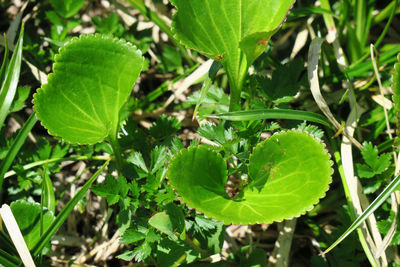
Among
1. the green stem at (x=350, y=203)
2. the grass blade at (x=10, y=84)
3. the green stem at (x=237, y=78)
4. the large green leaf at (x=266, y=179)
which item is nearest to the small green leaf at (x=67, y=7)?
the grass blade at (x=10, y=84)

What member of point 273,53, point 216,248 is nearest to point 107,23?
point 273,53

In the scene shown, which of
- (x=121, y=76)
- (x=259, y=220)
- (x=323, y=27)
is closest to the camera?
(x=259, y=220)

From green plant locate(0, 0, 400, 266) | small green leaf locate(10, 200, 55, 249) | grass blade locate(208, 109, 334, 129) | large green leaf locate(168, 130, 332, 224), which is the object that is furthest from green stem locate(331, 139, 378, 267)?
small green leaf locate(10, 200, 55, 249)

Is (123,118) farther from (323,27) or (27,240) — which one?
(323,27)

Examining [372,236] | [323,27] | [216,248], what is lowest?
[372,236]

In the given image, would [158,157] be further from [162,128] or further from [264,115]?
[264,115]

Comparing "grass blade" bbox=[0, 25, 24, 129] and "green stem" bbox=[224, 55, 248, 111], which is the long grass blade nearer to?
"grass blade" bbox=[0, 25, 24, 129]

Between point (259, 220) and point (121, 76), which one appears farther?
point (121, 76)
